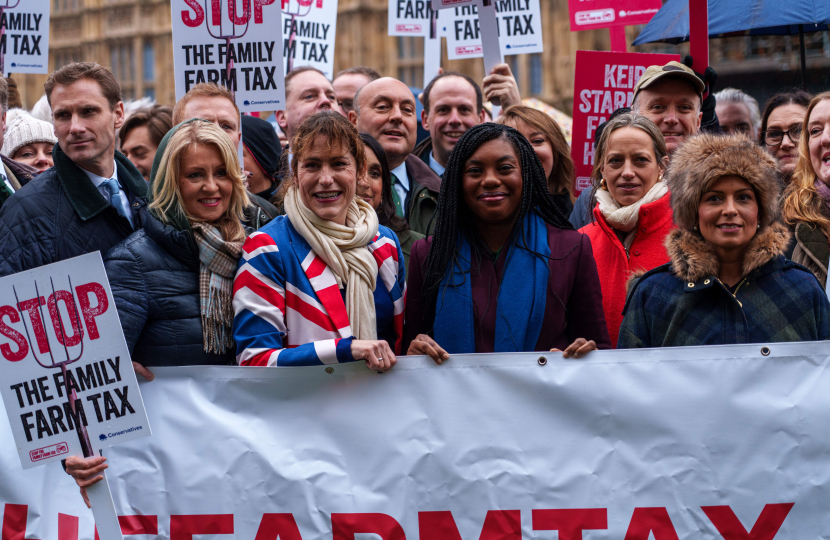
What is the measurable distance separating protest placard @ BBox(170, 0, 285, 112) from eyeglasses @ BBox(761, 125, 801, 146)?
2891 millimetres

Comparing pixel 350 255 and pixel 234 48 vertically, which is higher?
pixel 234 48

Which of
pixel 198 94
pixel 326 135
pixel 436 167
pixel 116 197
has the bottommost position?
pixel 116 197

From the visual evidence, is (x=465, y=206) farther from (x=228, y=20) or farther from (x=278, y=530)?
(x=228, y=20)

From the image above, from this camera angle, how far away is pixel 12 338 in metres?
2.94

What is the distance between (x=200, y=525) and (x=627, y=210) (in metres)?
2.17

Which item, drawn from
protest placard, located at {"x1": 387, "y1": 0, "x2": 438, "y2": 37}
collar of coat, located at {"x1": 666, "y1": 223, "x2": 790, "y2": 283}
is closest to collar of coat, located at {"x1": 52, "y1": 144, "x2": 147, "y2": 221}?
collar of coat, located at {"x1": 666, "y1": 223, "x2": 790, "y2": 283}

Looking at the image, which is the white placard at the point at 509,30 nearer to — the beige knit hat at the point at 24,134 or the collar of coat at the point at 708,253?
the beige knit hat at the point at 24,134

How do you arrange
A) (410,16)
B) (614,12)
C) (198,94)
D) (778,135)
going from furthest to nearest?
(410,16), (614,12), (778,135), (198,94)

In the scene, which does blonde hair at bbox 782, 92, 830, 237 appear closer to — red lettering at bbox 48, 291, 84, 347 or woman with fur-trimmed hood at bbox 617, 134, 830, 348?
woman with fur-trimmed hood at bbox 617, 134, 830, 348

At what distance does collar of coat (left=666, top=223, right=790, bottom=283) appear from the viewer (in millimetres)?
3232

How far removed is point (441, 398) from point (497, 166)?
92 centimetres

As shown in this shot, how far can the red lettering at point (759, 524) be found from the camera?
3.08 m

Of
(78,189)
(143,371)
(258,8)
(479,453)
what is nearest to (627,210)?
(479,453)

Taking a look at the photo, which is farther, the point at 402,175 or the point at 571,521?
the point at 402,175
